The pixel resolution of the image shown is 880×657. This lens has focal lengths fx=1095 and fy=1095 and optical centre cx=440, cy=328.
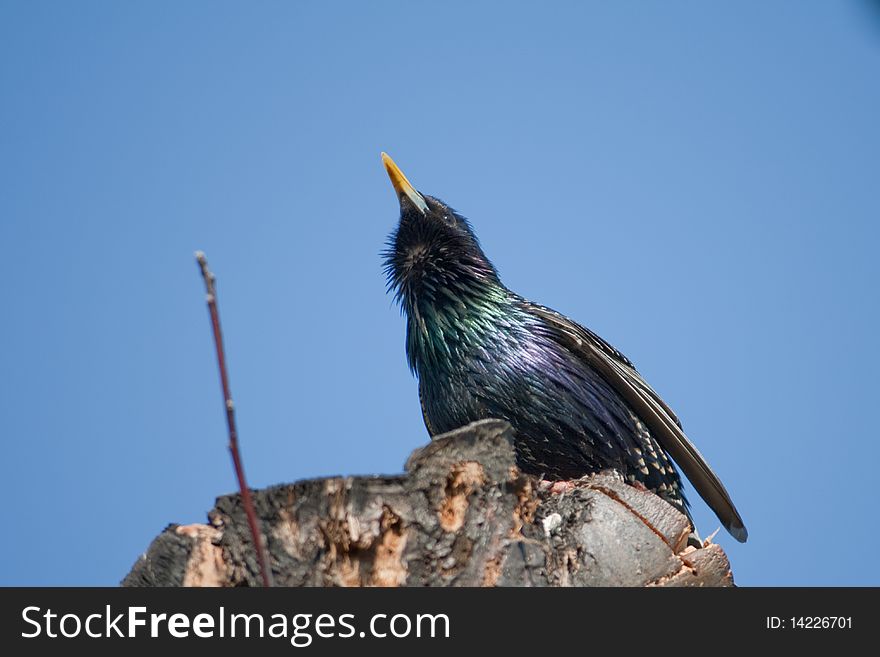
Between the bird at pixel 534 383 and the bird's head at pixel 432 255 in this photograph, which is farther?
the bird's head at pixel 432 255

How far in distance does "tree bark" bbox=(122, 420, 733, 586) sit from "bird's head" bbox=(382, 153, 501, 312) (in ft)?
11.0

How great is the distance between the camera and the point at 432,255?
26.3 ft

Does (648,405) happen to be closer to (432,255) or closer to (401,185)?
(432,255)

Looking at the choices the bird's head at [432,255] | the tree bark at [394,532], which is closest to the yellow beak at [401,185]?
the bird's head at [432,255]

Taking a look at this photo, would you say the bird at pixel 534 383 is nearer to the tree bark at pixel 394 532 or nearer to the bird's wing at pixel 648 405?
the bird's wing at pixel 648 405

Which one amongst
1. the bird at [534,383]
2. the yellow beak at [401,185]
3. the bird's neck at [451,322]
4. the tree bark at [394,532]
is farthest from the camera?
the yellow beak at [401,185]

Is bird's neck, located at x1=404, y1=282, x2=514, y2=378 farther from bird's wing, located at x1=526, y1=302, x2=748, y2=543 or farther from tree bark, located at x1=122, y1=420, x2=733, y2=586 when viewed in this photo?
tree bark, located at x1=122, y1=420, x2=733, y2=586

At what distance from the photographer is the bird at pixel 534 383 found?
7.12 m

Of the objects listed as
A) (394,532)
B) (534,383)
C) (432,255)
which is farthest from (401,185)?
(394,532)

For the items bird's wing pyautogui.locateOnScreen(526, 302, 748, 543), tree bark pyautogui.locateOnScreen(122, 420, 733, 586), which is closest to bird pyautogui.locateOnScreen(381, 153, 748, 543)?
bird's wing pyautogui.locateOnScreen(526, 302, 748, 543)

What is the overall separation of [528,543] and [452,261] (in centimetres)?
394

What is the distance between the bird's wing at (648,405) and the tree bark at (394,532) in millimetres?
2843

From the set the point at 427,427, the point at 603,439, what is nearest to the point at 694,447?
the point at 603,439
